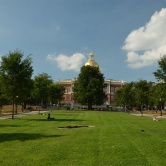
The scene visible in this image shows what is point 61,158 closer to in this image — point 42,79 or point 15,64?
point 15,64

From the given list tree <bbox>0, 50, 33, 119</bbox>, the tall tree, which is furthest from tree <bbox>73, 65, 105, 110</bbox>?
tree <bbox>0, 50, 33, 119</bbox>

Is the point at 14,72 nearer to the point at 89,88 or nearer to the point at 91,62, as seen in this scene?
the point at 89,88

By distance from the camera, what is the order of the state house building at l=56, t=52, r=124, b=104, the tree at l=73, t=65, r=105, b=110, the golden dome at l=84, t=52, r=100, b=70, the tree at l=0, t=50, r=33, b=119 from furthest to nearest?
the state house building at l=56, t=52, r=124, b=104 < the golden dome at l=84, t=52, r=100, b=70 < the tree at l=73, t=65, r=105, b=110 < the tree at l=0, t=50, r=33, b=119

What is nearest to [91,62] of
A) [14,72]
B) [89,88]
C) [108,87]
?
[108,87]

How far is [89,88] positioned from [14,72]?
174 ft

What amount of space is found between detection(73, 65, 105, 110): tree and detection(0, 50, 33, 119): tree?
168 ft

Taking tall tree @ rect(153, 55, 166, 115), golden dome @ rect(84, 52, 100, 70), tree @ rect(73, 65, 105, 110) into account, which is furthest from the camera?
golden dome @ rect(84, 52, 100, 70)

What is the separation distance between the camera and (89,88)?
301 ft

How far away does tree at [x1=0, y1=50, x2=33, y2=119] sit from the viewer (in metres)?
39.5

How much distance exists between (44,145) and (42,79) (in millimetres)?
44341

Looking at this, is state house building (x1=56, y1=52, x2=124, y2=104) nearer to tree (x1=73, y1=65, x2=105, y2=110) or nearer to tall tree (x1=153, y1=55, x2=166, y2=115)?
tree (x1=73, y1=65, x2=105, y2=110)

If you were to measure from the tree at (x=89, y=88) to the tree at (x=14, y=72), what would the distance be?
51.1 meters

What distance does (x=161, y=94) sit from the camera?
173 feet

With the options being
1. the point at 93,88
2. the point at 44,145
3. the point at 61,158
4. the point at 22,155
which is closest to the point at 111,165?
the point at 61,158
